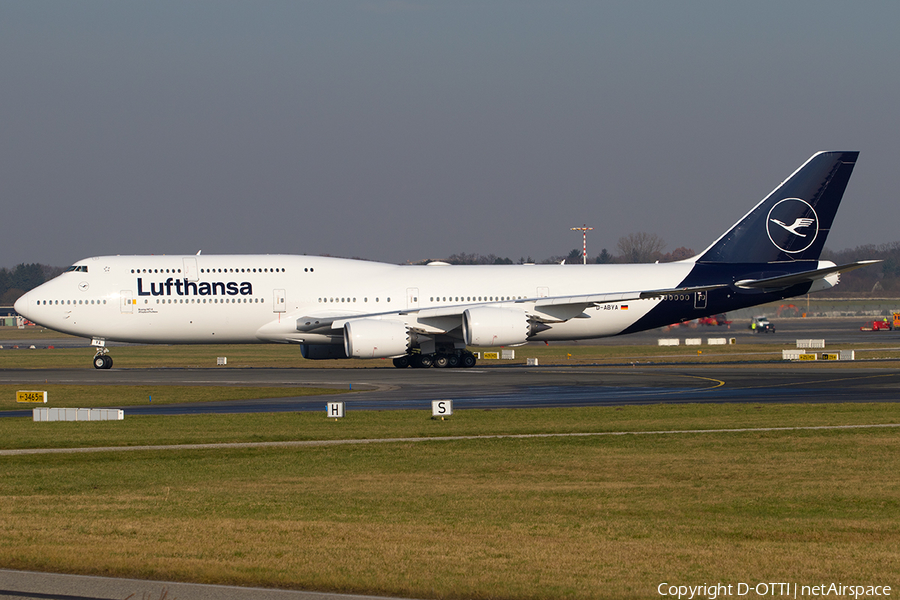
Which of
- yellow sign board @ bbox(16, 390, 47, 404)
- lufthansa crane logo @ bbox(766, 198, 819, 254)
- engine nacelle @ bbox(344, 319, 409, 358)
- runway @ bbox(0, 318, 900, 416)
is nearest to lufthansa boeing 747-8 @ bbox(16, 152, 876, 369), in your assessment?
lufthansa crane logo @ bbox(766, 198, 819, 254)

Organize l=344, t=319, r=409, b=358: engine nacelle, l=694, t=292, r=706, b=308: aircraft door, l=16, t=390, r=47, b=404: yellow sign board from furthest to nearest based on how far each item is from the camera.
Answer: l=694, t=292, r=706, b=308: aircraft door, l=344, t=319, r=409, b=358: engine nacelle, l=16, t=390, r=47, b=404: yellow sign board

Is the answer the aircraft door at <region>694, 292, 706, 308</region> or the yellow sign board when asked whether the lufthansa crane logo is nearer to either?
the aircraft door at <region>694, 292, 706, 308</region>

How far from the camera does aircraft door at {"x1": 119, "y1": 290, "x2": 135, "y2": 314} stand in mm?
46562

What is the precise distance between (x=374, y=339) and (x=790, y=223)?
70.4 feet

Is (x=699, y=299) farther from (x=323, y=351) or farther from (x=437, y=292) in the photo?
(x=323, y=351)

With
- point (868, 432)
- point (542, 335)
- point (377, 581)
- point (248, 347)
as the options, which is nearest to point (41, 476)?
point (377, 581)

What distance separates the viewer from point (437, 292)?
4784 cm

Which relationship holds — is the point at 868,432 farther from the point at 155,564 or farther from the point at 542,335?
the point at 542,335

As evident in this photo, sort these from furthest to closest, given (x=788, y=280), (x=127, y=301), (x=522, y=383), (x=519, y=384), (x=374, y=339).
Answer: (x=127, y=301), (x=788, y=280), (x=374, y=339), (x=522, y=383), (x=519, y=384)

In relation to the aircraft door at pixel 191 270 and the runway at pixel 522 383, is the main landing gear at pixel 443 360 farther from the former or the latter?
the aircraft door at pixel 191 270

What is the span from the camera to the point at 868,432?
21359 millimetres

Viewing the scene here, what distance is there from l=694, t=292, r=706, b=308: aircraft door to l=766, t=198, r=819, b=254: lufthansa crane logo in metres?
4.68

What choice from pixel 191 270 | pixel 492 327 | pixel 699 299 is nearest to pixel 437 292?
pixel 492 327

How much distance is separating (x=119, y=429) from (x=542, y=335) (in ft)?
90.1
